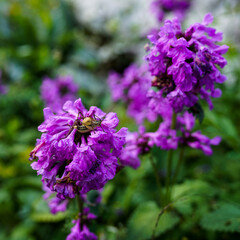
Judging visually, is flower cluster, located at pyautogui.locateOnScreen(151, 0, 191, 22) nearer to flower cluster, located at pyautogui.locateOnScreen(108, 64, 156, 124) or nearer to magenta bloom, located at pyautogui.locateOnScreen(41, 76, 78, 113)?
flower cluster, located at pyautogui.locateOnScreen(108, 64, 156, 124)

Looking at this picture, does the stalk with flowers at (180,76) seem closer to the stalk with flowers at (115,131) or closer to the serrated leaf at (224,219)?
the stalk with flowers at (115,131)

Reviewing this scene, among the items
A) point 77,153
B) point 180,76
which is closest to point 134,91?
point 180,76

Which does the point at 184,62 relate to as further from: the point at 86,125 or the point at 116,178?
the point at 116,178

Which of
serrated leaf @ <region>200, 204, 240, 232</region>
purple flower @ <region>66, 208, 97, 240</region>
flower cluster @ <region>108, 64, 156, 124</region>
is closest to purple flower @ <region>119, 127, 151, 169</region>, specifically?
purple flower @ <region>66, 208, 97, 240</region>

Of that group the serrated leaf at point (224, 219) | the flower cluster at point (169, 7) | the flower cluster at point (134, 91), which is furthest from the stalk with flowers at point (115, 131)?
the flower cluster at point (169, 7)

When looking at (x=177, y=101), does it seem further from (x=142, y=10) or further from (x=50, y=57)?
(x=142, y=10)
